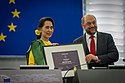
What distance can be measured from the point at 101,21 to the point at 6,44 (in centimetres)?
150

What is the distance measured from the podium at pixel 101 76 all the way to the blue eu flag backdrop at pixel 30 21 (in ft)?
7.56

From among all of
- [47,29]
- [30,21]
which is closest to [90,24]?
[47,29]

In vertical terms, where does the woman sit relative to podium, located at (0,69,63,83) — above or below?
above

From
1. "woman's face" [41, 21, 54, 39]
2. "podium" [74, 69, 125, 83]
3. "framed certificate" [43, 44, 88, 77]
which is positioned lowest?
"podium" [74, 69, 125, 83]

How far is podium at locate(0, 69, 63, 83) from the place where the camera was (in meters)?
1.49

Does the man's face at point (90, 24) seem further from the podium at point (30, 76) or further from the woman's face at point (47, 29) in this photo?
the podium at point (30, 76)

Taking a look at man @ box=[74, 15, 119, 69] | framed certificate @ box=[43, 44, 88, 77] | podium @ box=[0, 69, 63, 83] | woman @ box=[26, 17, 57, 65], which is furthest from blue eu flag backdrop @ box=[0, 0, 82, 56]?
podium @ box=[0, 69, 63, 83]

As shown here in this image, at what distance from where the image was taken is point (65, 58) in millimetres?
1952

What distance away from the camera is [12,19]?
149 inches

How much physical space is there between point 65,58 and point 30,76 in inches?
19.0

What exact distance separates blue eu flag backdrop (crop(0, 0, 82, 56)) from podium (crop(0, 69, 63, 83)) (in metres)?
2.22

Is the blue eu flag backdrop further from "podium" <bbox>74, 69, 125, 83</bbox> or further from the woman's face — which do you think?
"podium" <bbox>74, 69, 125, 83</bbox>

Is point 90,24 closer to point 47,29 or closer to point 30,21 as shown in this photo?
point 47,29

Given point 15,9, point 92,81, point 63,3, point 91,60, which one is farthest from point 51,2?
point 92,81
